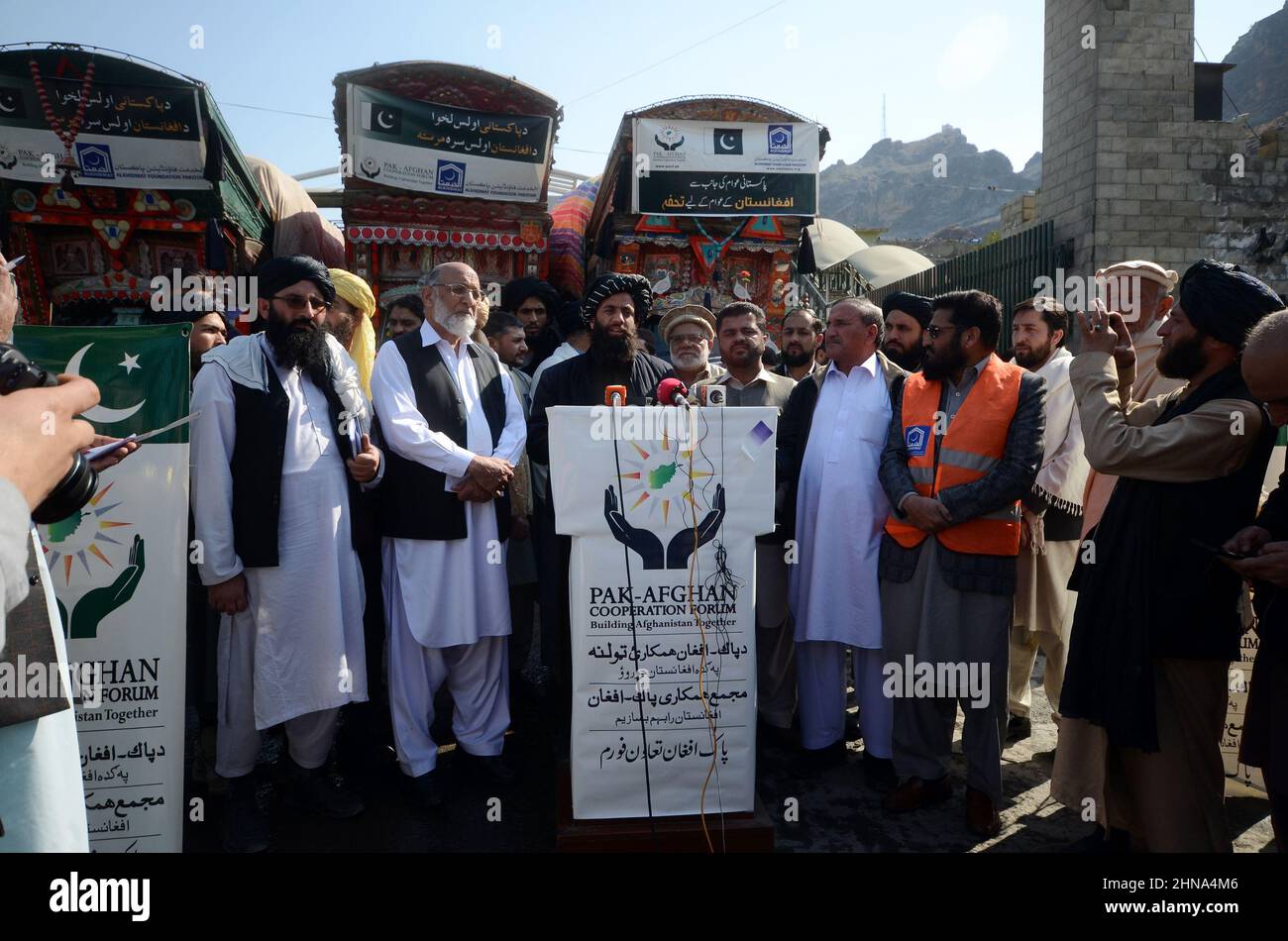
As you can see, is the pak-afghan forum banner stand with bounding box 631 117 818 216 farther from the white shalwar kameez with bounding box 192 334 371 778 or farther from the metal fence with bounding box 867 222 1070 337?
the white shalwar kameez with bounding box 192 334 371 778

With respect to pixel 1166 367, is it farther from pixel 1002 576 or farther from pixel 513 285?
pixel 513 285

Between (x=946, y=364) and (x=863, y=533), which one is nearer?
(x=946, y=364)

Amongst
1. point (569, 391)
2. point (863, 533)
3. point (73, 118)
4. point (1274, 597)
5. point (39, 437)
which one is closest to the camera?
point (39, 437)

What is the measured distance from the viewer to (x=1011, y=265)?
10.2 meters

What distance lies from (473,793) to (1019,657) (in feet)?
8.75

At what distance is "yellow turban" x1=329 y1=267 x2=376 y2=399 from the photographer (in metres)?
3.94

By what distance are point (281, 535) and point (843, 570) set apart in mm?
2287

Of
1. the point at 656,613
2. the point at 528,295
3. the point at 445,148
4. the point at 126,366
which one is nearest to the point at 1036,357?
the point at 656,613

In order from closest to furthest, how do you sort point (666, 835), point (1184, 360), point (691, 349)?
point (1184, 360) < point (666, 835) < point (691, 349)

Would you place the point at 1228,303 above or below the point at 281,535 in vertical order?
above

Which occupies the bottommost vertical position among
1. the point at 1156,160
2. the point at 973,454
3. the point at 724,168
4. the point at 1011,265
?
the point at 973,454

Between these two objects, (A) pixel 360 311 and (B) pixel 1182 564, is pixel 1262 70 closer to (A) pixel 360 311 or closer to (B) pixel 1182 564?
(B) pixel 1182 564

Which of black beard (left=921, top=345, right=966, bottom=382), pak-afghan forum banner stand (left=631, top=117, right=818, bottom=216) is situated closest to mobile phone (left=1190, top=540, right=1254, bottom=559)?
black beard (left=921, top=345, right=966, bottom=382)
